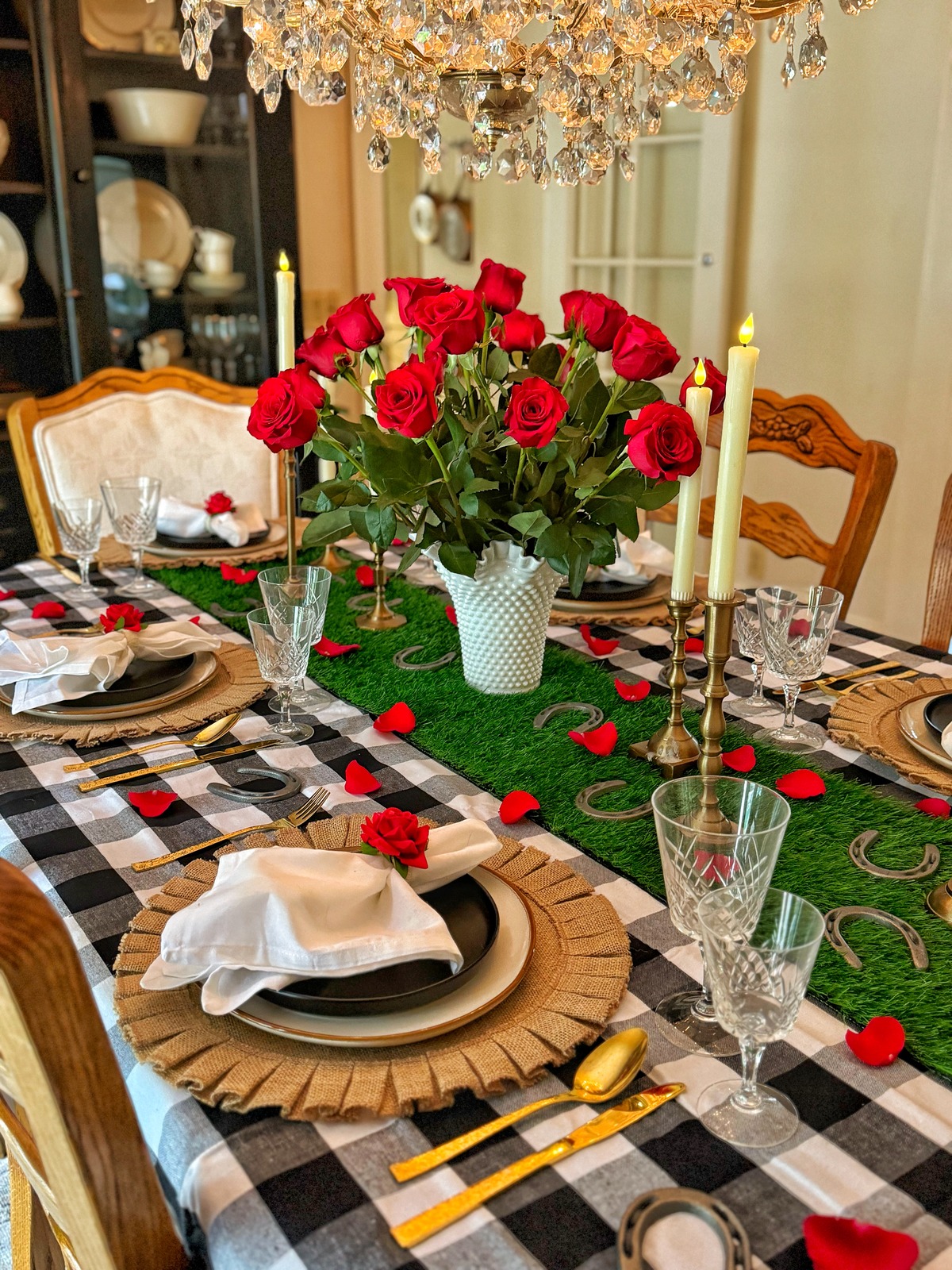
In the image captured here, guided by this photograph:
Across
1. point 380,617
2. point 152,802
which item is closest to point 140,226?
point 380,617

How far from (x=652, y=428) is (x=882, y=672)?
1.99ft

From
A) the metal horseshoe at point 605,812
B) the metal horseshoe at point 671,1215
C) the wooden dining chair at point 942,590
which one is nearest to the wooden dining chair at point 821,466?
the wooden dining chair at point 942,590

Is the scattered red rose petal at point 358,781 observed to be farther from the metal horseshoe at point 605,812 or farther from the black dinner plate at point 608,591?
the black dinner plate at point 608,591

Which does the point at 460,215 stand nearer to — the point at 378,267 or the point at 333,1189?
the point at 378,267

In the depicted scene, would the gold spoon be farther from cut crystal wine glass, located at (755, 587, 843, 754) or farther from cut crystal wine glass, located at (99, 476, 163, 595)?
cut crystal wine glass, located at (99, 476, 163, 595)

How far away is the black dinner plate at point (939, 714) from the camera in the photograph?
114cm

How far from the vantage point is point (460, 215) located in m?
4.06

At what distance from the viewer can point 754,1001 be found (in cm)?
65

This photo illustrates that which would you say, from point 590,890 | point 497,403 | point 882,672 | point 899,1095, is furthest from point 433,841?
point 882,672

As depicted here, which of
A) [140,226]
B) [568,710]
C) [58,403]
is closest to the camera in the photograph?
[568,710]

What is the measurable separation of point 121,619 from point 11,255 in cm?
214

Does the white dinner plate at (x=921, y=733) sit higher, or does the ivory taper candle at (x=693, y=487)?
the ivory taper candle at (x=693, y=487)

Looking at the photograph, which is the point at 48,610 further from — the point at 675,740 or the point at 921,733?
the point at 921,733

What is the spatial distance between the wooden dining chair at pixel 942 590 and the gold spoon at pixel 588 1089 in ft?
3.95
